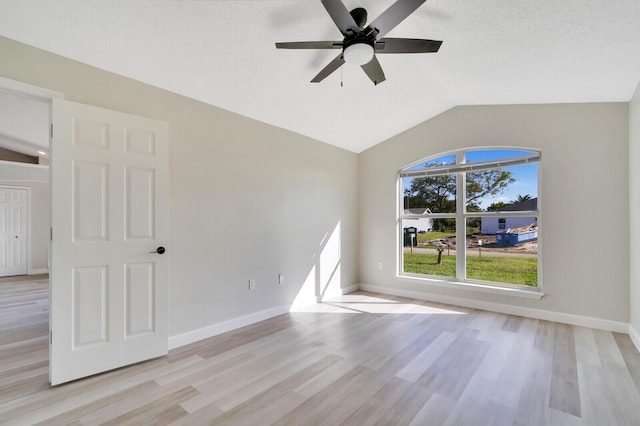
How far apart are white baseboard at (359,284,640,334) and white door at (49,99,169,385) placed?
3555 mm

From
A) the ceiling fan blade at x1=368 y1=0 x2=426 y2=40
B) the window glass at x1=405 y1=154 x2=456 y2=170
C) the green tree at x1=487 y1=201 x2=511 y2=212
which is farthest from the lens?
the window glass at x1=405 y1=154 x2=456 y2=170

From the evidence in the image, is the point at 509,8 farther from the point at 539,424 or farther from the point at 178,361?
the point at 178,361

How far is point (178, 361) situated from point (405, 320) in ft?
8.36

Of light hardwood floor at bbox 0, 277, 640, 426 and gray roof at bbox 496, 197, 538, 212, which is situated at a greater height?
gray roof at bbox 496, 197, 538, 212

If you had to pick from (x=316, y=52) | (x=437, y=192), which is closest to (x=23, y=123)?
(x=316, y=52)

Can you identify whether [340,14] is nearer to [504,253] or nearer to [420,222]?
[420,222]

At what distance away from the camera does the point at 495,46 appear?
256 cm

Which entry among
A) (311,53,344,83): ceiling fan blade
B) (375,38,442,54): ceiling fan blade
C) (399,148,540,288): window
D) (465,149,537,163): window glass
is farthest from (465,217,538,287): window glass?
(311,53,344,83): ceiling fan blade

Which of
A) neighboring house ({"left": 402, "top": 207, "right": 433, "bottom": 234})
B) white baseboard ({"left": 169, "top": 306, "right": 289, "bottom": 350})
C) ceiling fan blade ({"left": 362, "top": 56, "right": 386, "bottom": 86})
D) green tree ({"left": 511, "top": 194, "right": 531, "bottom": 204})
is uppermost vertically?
ceiling fan blade ({"left": 362, "top": 56, "right": 386, "bottom": 86})

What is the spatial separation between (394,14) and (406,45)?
34cm

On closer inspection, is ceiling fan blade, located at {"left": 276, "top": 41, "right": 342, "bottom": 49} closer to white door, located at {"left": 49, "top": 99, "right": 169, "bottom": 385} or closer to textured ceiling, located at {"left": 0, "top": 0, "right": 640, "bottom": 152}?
textured ceiling, located at {"left": 0, "top": 0, "right": 640, "bottom": 152}

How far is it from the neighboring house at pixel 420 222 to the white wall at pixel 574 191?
1.02 metres

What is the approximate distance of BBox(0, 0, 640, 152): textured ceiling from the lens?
2.03 metres

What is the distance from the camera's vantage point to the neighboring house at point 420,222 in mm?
4672
